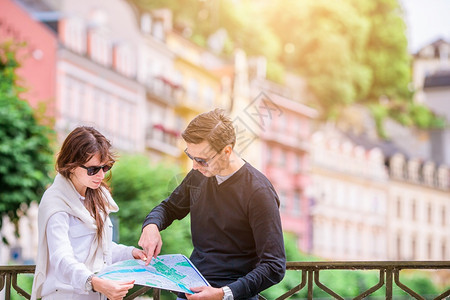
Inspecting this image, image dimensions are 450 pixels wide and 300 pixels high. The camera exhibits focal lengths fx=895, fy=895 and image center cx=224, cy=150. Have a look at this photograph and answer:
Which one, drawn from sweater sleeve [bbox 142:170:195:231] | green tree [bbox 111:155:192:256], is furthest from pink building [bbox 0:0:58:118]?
sweater sleeve [bbox 142:170:195:231]

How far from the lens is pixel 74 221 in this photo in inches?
96.2

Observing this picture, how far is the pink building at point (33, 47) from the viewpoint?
18219mm

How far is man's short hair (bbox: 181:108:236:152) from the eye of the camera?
7.56 feet

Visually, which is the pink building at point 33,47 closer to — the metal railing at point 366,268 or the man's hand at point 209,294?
the metal railing at point 366,268

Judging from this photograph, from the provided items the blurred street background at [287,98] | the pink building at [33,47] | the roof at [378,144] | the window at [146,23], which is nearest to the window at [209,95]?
the blurred street background at [287,98]

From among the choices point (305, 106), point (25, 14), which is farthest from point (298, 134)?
point (25, 14)

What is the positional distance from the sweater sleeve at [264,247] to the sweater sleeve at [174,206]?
0.98ft

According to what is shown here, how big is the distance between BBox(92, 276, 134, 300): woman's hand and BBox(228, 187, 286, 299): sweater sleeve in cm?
27

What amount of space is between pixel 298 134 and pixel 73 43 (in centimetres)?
1355

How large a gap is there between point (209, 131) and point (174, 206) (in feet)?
1.19

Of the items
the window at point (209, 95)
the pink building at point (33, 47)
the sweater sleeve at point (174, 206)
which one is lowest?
the sweater sleeve at point (174, 206)

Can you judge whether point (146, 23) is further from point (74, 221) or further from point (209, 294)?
point (209, 294)

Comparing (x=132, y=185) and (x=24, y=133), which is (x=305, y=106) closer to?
(x=132, y=185)

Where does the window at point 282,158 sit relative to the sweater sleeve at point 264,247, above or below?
above
